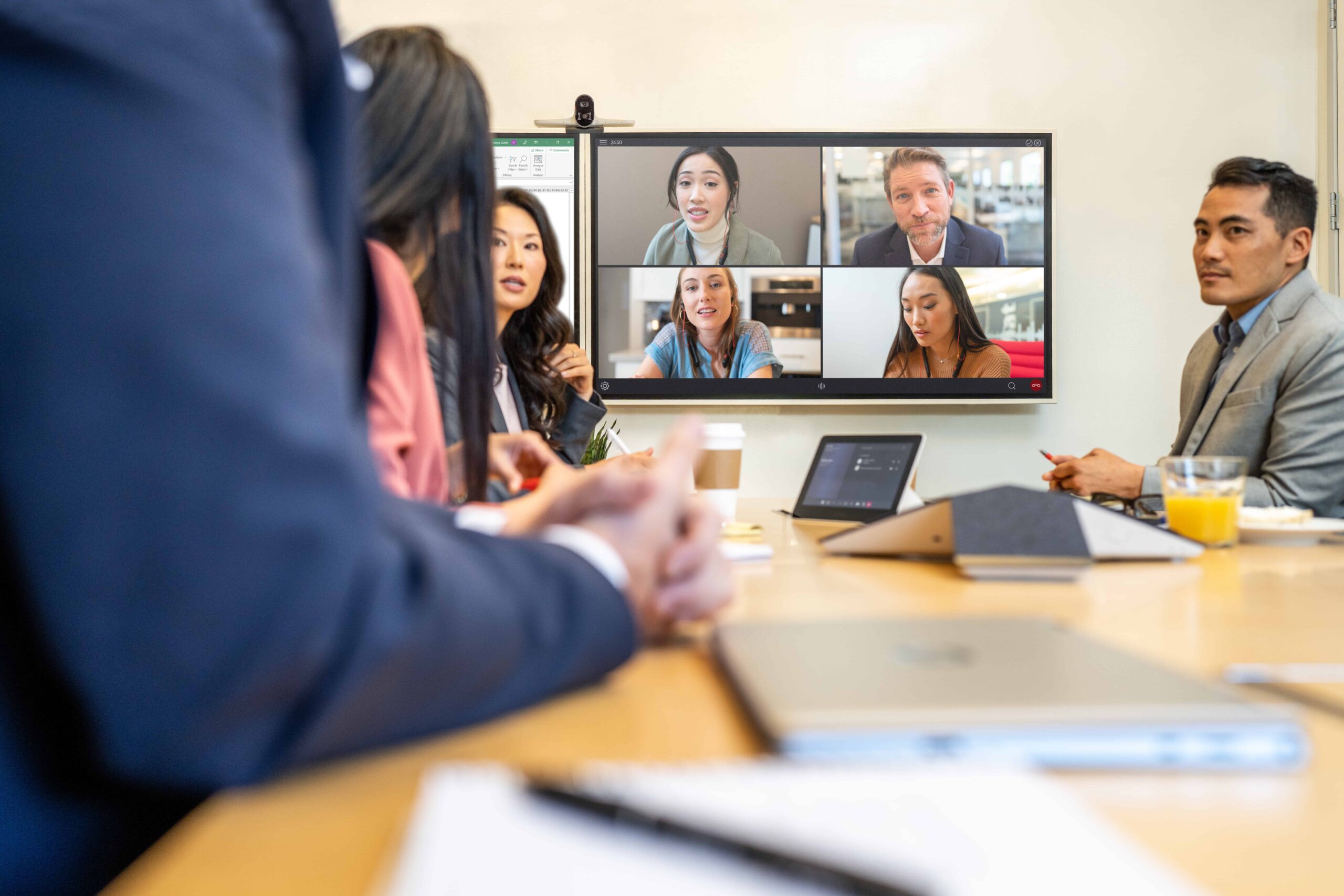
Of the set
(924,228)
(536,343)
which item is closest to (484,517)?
(536,343)

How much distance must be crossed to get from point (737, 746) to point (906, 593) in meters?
0.42

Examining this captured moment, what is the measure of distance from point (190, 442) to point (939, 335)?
10.6ft

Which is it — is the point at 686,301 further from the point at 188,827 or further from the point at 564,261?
the point at 188,827

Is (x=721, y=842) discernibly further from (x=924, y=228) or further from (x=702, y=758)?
(x=924, y=228)

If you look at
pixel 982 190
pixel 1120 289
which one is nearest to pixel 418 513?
pixel 982 190

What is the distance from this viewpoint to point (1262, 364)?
96.3 inches

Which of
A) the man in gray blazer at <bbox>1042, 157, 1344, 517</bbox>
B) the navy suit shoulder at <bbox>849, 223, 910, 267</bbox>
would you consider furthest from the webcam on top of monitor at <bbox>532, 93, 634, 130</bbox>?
the man in gray blazer at <bbox>1042, 157, 1344, 517</bbox>

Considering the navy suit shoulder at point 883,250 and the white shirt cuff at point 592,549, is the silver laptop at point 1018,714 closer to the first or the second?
the white shirt cuff at point 592,549

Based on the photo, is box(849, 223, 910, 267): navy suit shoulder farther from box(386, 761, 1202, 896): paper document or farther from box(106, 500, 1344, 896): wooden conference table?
box(386, 761, 1202, 896): paper document

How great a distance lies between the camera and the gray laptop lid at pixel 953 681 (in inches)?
14.4

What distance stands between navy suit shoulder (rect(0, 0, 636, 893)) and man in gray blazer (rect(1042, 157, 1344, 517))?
214 cm

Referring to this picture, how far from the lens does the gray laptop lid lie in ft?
1.20

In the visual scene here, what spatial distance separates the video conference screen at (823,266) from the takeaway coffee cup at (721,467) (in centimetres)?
207

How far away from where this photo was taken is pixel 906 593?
2.55ft
